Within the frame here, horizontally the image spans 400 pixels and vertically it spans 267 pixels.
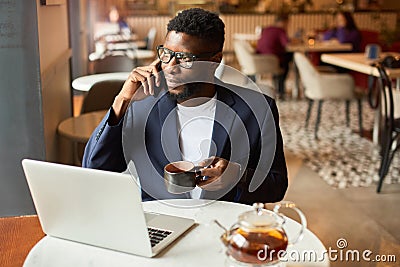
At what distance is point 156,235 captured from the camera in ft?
Answer: 4.57

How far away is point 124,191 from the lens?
1.21 m

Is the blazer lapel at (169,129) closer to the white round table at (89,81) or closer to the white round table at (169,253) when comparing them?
the white round table at (169,253)

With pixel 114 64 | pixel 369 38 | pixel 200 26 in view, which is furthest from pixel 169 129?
pixel 369 38

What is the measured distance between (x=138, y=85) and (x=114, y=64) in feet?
8.90

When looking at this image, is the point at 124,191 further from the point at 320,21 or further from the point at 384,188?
the point at 320,21

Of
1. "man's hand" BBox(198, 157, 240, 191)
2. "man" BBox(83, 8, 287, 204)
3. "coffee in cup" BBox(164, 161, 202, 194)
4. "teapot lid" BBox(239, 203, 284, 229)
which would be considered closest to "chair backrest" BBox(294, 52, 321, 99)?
"man" BBox(83, 8, 287, 204)

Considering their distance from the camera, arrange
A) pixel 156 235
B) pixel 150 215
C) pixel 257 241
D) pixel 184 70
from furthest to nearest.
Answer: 1. pixel 184 70
2. pixel 150 215
3. pixel 156 235
4. pixel 257 241

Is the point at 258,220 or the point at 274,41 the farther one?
the point at 274,41

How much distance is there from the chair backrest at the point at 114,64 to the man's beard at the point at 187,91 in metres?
2.70

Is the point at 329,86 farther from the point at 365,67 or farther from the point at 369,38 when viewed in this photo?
the point at 369,38

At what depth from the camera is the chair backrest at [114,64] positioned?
14.7 feet

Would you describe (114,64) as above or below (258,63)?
above

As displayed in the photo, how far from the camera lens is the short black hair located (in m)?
1.81

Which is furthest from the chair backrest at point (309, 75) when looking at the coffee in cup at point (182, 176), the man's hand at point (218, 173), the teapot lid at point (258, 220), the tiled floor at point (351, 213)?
the teapot lid at point (258, 220)
